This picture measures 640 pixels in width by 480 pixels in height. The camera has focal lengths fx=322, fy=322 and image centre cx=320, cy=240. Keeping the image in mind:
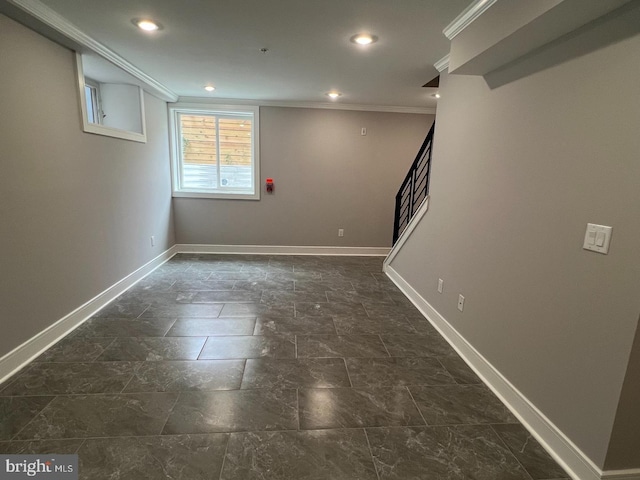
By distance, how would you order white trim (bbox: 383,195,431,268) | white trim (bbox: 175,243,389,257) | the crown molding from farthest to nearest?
1. white trim (bbox: 175,243,389,257)
2. white trim (bbox: 383,195,431,268)
3. the crown molding

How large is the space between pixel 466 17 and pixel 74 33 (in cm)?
281

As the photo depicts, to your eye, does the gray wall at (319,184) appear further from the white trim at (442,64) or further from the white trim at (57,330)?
the white trim at (442,64)

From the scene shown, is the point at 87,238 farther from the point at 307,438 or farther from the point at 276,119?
the point at 276,119

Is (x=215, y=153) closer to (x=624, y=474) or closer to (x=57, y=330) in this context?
(x=57, y=330)

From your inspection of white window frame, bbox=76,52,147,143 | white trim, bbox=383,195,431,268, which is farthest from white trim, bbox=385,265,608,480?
white window frame, bbox=76,52,147,143

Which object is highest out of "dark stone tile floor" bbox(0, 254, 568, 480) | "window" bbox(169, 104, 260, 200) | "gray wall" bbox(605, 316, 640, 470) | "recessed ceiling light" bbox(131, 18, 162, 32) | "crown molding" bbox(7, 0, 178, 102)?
"recessed ceiling light" bbox(131, 18, 162, 32)

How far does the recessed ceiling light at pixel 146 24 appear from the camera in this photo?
2.32m

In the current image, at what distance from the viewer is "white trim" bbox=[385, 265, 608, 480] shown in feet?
4.90

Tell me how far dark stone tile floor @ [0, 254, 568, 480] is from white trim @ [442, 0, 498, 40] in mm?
2334

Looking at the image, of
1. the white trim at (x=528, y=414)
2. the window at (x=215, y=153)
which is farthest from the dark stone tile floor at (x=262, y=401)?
the window at (x=215, y=153)

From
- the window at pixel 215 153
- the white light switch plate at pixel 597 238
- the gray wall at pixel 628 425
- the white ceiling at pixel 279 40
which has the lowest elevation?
the gray wall at pixel 628 425

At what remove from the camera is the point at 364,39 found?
8.15 ft

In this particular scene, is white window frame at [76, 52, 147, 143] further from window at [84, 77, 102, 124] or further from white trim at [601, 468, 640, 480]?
white trim at [601, 468, 640, 480]

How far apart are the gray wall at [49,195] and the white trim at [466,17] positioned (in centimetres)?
290
